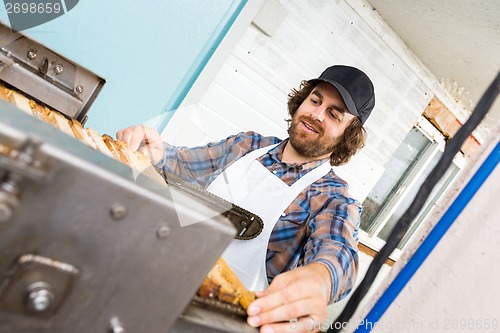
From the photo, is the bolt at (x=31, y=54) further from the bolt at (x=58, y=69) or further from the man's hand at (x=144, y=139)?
the man's hand at (x=144, y=139)

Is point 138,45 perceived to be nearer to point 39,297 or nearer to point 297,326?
point 297,326

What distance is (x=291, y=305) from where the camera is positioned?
2.51 feet

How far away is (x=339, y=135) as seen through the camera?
2.32 m

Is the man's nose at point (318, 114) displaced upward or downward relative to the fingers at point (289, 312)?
upward

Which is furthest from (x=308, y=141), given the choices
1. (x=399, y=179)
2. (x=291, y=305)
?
(x=399, y=179)

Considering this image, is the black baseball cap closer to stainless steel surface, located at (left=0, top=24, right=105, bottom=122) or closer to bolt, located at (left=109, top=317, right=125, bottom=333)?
stainless steel surface, located at (left=0, top=24, right=105, bottom=122)

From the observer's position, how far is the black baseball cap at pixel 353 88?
7.05 feet

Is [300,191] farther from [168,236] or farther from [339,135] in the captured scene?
[168,236]

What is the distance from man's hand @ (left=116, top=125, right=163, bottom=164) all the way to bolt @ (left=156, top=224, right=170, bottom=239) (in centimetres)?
116

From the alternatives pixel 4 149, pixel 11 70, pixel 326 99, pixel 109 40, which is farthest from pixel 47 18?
pixel 4 149

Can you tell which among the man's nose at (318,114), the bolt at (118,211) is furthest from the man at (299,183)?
the bolt at (118,211)

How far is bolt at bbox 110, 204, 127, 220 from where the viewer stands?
47 centimetres

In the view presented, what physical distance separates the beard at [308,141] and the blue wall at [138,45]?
2.79 ft

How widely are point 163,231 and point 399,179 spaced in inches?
183
